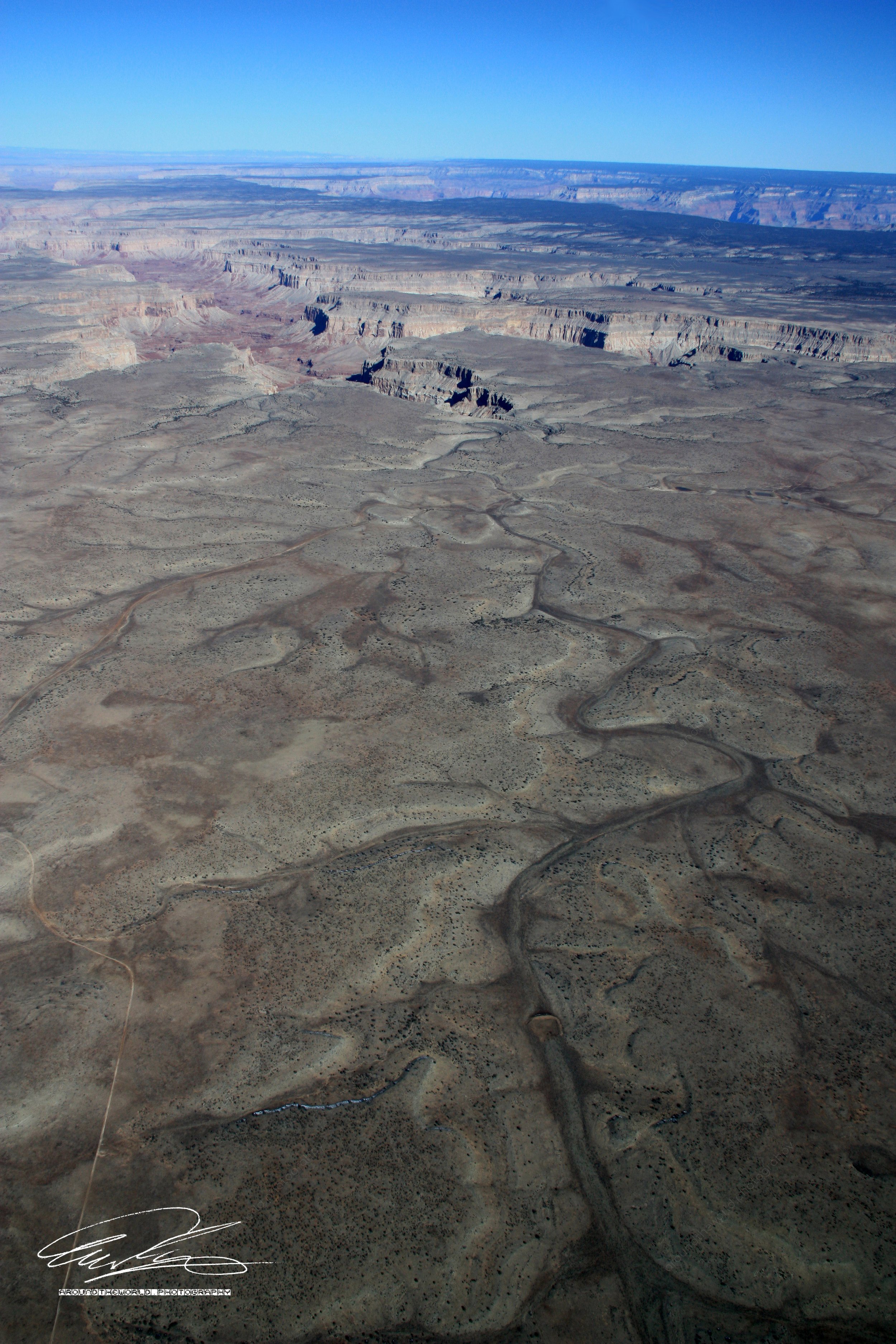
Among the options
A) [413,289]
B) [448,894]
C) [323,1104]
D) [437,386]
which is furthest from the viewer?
[413,289]

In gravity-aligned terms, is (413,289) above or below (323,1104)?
above

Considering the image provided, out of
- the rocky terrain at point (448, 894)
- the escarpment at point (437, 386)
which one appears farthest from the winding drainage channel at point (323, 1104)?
the escarpment at point (437, 386)

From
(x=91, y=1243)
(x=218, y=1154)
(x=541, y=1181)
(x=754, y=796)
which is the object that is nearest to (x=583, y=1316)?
(x=541, y=1181)

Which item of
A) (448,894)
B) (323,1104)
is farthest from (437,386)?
(323,1104)

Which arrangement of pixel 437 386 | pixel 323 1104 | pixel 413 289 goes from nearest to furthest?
pixel 323 1104
pixel 437 386
pixel 413 289

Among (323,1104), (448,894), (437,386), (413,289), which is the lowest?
(323,1104)

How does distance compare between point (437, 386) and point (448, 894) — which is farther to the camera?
point (437, 386)

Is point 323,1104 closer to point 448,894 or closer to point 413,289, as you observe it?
point 448,894

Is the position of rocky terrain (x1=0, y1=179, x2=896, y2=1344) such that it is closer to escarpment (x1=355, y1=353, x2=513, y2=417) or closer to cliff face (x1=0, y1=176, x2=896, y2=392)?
escarpment (x1=355, y1=353, x2=513, y2=417)

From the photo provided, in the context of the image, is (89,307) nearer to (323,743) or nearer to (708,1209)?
(323,743)
